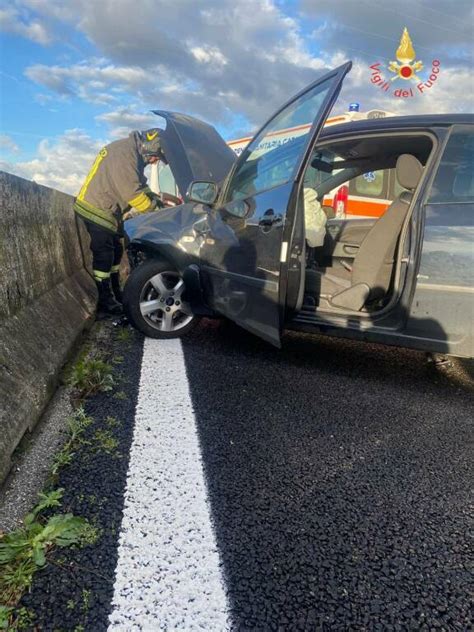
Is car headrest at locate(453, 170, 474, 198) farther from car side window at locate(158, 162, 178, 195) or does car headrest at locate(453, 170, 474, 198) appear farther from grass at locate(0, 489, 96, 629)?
car side window at locate(158, 162, 178, 195)

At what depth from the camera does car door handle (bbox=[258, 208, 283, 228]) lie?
2.65 m

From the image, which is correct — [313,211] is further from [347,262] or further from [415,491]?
[415,491]

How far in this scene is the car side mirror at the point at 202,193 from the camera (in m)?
3.45

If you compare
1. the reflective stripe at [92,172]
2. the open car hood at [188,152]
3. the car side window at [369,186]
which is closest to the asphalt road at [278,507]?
the open car hood at [188,152]

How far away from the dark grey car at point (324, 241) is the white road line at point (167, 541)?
1.04m

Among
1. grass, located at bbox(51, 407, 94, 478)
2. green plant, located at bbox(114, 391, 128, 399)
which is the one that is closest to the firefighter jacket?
green plant, located at bbox(114, 391, 128, 399)

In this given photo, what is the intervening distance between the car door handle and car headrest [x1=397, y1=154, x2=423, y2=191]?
0.96m

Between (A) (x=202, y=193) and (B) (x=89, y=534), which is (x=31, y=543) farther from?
(A) (x=202, y=193)

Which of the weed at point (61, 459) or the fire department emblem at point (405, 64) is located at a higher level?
the fire department emblem at point (405, 64)

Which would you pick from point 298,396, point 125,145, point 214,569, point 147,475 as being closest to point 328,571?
point 214,569

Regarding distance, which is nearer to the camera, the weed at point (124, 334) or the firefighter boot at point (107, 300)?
the weed at point (124, 334)

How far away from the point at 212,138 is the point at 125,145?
0.84m

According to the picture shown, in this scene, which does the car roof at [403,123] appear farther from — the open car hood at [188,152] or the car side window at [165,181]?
the car side window at [165,181]

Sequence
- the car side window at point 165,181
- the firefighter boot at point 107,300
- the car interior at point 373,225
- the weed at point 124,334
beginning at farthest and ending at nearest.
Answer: the car side window at point 165,181 → the firefighter boot at point 107,300 → the weed at point 124,334 → the car interior at point 373,225
